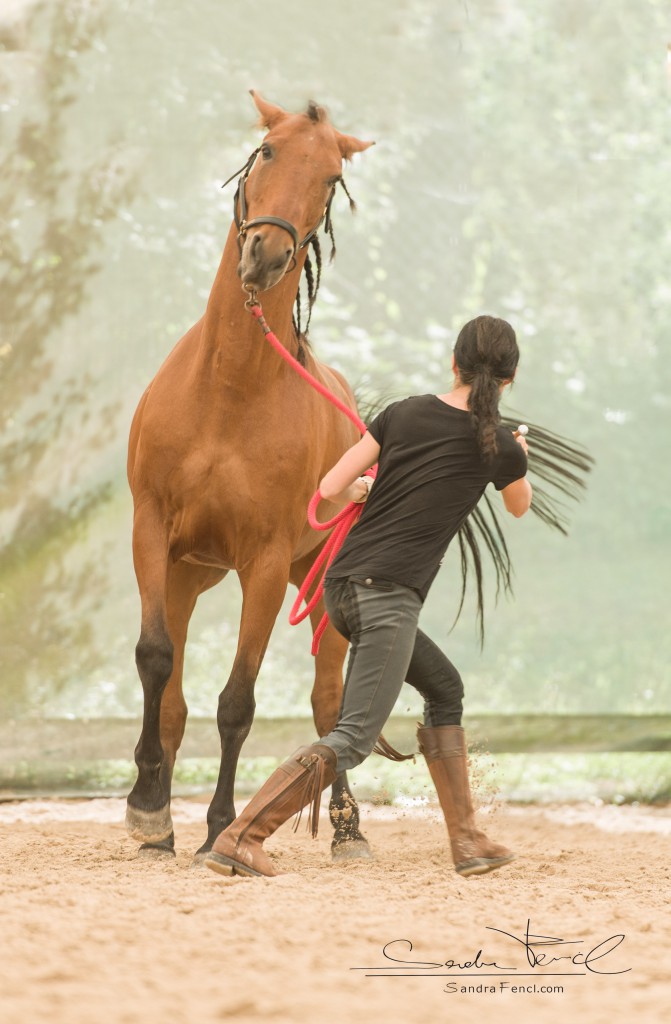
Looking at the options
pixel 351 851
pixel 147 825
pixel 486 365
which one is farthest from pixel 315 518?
pixel 351 851

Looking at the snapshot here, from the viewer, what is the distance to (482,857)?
2.72 m

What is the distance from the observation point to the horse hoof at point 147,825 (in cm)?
285

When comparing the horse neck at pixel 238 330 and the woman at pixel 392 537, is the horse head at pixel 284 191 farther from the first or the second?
the woman at pixel 392 537

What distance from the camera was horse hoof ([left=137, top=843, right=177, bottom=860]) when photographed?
285 cm

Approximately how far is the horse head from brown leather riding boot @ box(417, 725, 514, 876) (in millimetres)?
1129

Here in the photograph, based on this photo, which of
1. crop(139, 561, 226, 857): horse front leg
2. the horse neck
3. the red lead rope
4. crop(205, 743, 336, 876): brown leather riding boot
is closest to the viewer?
crop(205, 743, 336, 876): brown leather riding boot

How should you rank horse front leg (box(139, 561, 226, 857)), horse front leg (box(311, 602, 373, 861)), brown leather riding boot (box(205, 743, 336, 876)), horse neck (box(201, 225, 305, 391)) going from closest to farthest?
brown leather riding boot (box(205, 743, 336, 876)) < horse neck (box(201, 225, 305, 391)) < horse front leg (box(139, 561, 226, 857)) < horse front leg (box(311, 602, 373, 861))

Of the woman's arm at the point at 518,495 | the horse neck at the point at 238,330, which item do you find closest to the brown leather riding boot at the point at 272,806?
the woman's arm at the point at 518,495

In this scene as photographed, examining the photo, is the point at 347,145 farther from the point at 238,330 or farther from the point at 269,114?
the point at 238,330

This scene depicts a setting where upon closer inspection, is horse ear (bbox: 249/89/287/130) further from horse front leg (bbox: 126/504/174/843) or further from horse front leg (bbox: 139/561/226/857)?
horse front leg (bbox: 139/561/226/857)

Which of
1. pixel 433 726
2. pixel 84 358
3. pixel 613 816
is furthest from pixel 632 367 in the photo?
pixel 433 726

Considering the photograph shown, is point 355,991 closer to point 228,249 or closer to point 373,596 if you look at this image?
point 373,596

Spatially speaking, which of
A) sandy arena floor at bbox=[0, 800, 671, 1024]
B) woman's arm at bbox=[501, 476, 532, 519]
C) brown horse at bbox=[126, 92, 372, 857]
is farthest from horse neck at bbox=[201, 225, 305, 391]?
sandy arena floor at bbox=[0, 800, 671, 1024]

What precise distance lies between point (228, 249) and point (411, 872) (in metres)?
1.60
